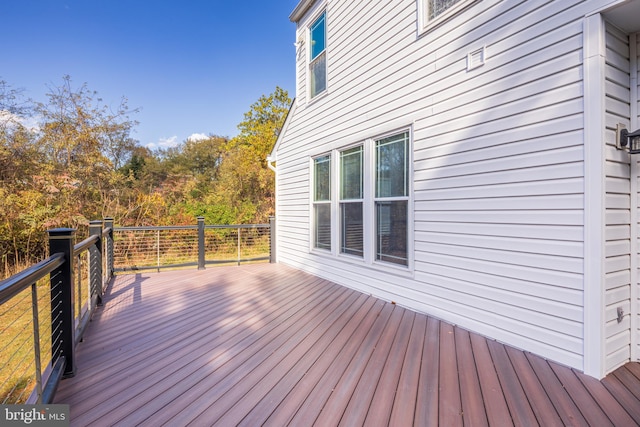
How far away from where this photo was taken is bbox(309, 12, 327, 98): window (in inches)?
196

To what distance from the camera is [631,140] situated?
75.8 inches

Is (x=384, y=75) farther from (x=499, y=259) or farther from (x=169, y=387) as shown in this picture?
(x=169, y=387)

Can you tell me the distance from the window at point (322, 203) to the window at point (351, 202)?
36 centimetres

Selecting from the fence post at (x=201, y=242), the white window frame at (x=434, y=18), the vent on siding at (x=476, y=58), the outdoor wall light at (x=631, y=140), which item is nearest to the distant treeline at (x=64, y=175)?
the fence post at (x=201, y=242)

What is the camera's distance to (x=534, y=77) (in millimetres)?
2195

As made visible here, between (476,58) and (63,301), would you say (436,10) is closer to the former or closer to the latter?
(476,58)

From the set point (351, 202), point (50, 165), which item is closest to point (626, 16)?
point (351, 202)

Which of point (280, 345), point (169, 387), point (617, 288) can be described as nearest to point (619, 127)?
point (617, 288)

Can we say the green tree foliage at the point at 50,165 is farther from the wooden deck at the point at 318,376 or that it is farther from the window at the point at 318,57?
the window at the point at 318,57

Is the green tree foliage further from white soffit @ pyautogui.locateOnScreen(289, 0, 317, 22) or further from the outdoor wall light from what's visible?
the outdoor wall light

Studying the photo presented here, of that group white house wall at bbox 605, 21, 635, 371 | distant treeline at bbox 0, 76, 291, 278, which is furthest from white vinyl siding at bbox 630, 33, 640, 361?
distant treeline at bbox 0, 76, 291, 278

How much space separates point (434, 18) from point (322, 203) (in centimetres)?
294

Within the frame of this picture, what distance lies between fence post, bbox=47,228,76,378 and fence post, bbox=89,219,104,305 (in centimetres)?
140

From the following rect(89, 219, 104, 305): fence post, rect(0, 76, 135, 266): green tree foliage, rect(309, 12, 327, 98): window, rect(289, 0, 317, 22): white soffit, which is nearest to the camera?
rect(89, 219, 104, 305): fence post
